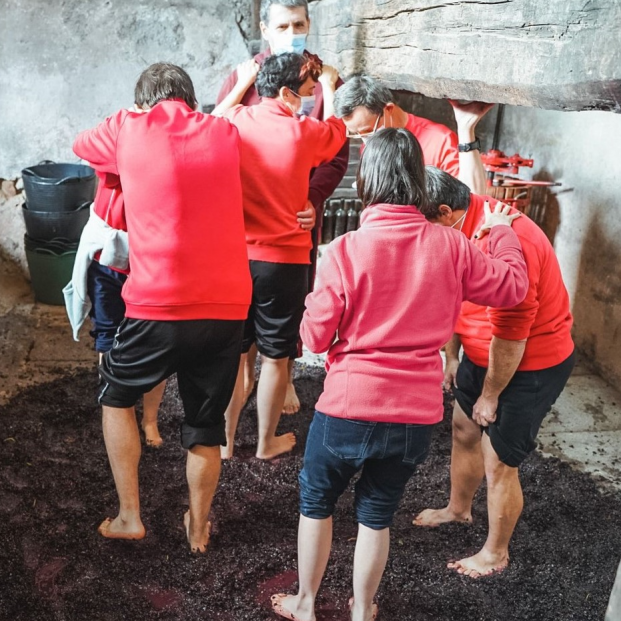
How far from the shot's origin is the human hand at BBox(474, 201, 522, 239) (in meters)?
2.40

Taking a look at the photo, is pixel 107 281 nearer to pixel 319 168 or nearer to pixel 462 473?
pixel 319 168

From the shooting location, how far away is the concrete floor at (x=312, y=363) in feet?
12.6

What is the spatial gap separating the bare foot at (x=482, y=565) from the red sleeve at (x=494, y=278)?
124 centimetres

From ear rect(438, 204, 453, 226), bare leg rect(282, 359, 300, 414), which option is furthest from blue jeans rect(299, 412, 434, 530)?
bare leg rect(282, 359, 300, 414)

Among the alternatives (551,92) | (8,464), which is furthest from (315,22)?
(8,464)

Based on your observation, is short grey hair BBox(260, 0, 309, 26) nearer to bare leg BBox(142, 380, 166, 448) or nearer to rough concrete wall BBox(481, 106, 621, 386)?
bare leg BBox(142, 380, 166, 448)

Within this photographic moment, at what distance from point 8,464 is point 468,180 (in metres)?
2.59

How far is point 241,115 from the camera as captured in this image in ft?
9.41

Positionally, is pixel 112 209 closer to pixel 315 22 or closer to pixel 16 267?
pixel 315 22

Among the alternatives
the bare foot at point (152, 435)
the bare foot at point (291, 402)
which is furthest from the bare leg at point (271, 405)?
the bare foot at point (152, 435)

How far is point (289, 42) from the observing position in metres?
3.47

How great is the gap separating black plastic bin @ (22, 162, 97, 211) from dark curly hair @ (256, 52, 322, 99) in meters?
2.74

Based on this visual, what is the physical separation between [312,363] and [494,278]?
8.65 ft

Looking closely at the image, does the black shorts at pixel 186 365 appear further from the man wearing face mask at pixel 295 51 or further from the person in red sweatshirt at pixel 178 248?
the man wearing face mask at pixel 295 51
